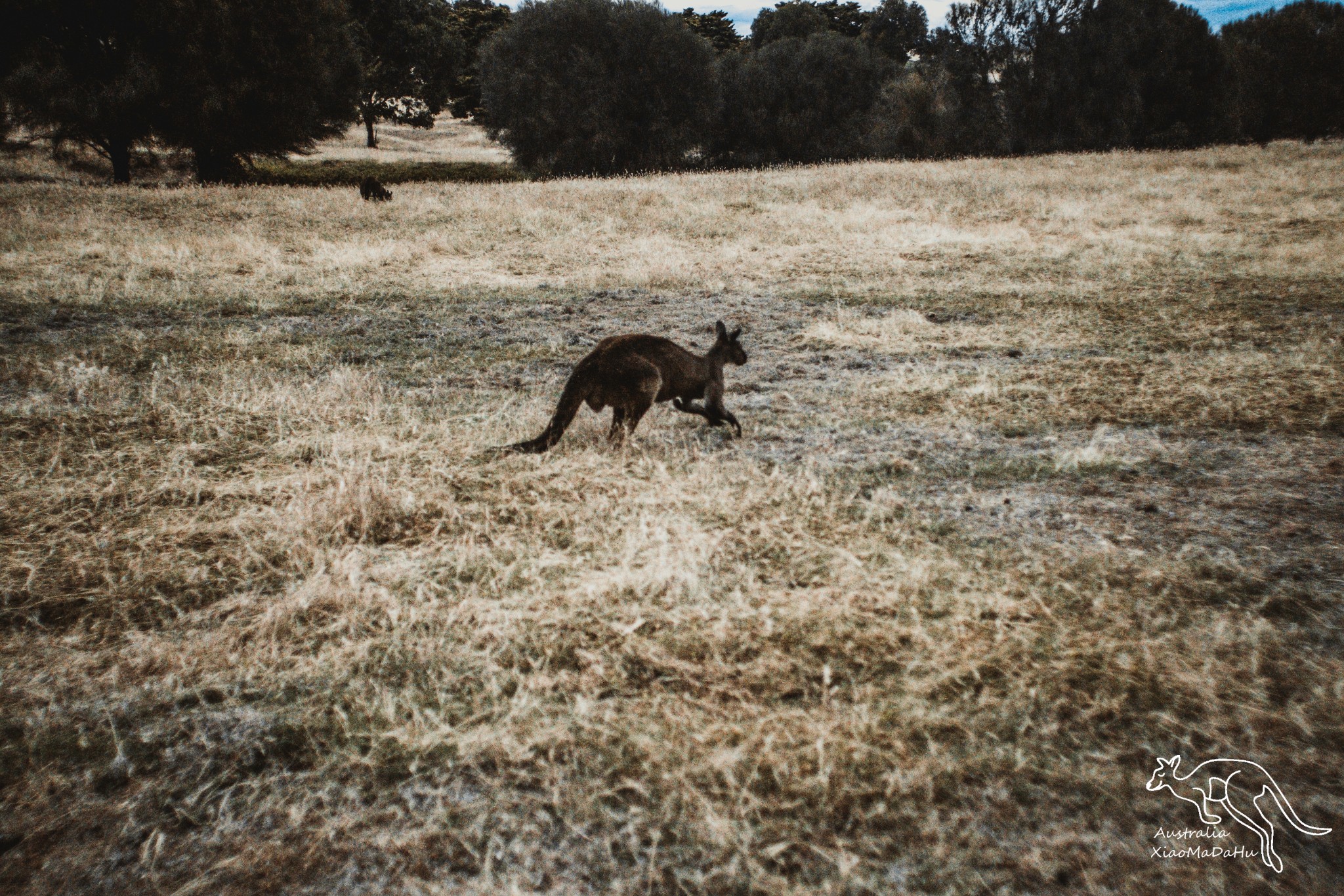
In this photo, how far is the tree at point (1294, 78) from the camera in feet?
126

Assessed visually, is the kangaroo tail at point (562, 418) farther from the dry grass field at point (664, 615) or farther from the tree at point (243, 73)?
the tree at point (243, 73)

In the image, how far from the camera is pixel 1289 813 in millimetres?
2078

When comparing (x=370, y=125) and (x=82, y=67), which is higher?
(x=370, y=125)

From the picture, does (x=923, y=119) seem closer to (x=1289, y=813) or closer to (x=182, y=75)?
(x=182, y=75)

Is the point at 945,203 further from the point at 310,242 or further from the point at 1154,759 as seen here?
the point at 1154,759

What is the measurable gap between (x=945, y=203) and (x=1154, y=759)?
19032 mm

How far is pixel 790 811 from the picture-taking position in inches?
82.8

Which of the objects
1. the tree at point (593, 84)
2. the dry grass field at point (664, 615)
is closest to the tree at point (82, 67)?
the tree at point (593, 84)

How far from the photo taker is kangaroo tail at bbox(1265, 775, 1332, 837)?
202 centimetres

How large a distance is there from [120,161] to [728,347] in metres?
28.6

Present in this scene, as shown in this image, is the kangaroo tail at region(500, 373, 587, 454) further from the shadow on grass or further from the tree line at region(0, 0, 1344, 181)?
the shadow on grass

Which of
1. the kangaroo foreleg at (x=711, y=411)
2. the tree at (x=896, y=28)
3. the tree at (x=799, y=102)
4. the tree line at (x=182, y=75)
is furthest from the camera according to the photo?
the tree at (x=896, y=28)

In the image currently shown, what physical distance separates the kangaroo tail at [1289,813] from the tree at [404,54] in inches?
1869

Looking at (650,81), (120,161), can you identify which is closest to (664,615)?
(120,161)
